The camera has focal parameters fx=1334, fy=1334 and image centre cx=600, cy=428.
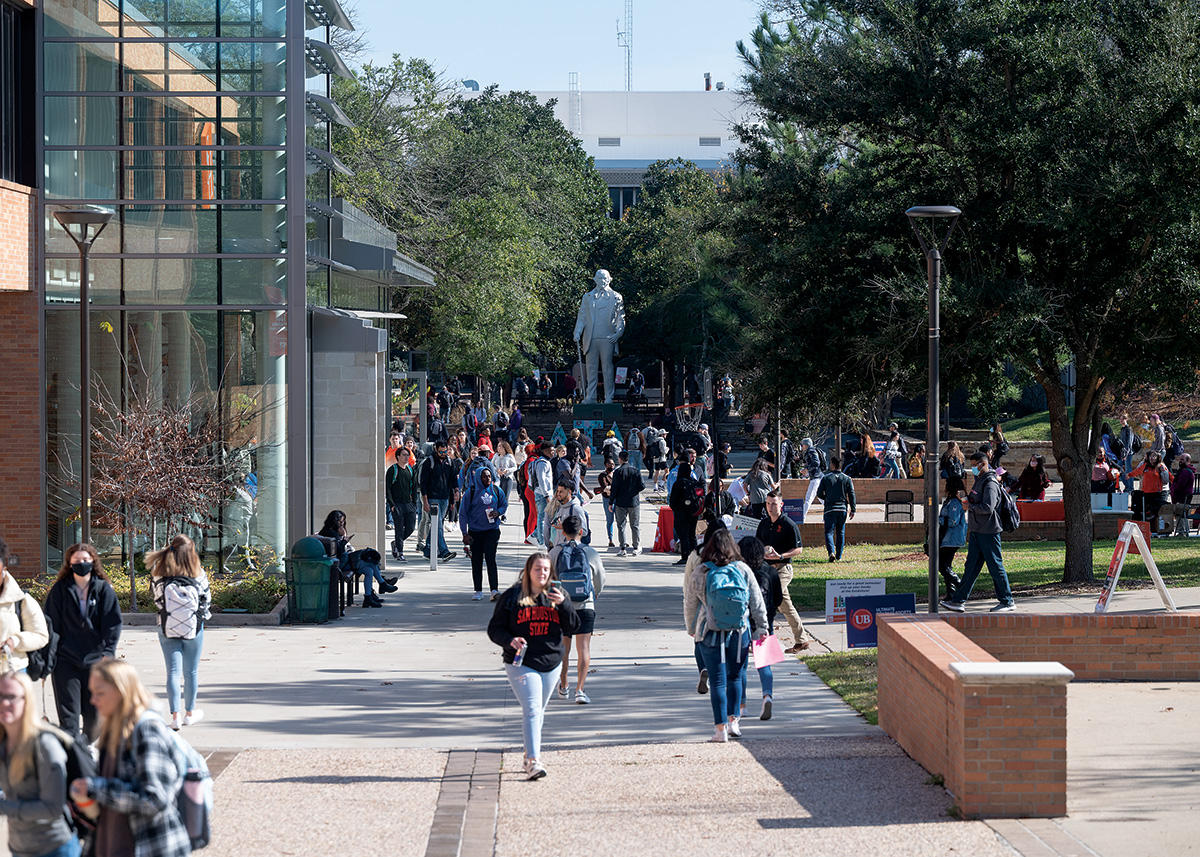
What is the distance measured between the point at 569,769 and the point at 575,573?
2.29 meters

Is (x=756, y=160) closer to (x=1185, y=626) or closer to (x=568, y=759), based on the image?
(x=1185, y=626)

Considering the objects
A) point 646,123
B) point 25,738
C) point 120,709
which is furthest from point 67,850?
point 646,123

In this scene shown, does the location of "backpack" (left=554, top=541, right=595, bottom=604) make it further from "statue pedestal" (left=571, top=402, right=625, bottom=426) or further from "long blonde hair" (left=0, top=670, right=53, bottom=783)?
"statue pedestal" (left=571, top=402, right=625, bottom=426)

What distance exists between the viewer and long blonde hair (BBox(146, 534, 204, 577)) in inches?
391

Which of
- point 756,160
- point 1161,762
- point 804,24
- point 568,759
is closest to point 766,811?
point 568,759

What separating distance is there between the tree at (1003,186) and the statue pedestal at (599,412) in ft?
96.7

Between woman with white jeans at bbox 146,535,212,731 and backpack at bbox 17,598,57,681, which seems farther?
woman with white jeans at bbox 146,535,212,731

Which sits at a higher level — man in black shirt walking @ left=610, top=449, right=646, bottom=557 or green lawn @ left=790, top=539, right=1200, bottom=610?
man in black shirt walking @ left=610, top=449, right=646, bottom=557

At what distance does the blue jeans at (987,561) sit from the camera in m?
15.3

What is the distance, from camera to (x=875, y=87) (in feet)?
54.7

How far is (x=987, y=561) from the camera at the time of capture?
1548 centimetres

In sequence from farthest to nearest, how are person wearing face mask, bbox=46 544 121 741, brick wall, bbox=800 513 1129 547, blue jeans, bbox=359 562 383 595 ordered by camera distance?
brick wall, bbox=800 513 1129 547 → blue jeans, bbox=359 562 383 595 → person wearing face mask, bbox=46 544 121 741

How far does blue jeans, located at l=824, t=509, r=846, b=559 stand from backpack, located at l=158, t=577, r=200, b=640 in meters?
13.7

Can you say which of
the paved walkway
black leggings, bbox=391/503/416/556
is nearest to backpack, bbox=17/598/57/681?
the paved walkway
